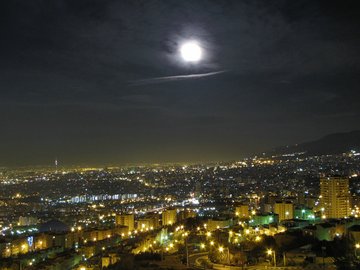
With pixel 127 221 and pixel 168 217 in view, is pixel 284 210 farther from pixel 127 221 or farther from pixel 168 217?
pixel 127 221

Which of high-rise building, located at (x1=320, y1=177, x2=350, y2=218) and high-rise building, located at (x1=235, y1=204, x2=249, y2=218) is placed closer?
high-rise building, located at (x1=320, y1=177, x2=350, y2=218)

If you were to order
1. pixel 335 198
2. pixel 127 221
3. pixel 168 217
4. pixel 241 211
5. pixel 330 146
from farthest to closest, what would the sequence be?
pixel 330 146, pixel 168 217, pixel 127 221, pixel 241 211, pixel 335 198

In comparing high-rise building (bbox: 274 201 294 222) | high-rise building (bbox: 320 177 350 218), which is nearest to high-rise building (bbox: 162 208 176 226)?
high-rise building (bbox: 274 201 294 222)

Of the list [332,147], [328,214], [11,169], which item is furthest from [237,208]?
[11,169]

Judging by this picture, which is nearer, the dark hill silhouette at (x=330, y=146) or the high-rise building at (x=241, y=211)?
the high-rise building at (x=241, y=211)

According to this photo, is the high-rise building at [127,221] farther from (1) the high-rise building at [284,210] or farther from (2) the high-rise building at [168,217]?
(1) the high-rise building at [284,210]

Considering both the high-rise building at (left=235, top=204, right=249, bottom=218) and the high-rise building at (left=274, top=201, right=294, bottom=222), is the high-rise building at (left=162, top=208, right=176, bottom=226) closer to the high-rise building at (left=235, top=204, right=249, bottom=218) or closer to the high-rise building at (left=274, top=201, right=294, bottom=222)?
the high-rise building at (left=235, top=204, right=249, bottom=218)

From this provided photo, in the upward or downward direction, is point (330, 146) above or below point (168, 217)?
above

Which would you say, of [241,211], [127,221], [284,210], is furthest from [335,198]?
[127,221]

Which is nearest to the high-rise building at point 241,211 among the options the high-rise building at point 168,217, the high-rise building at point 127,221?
the high-rise building at point 168,217
